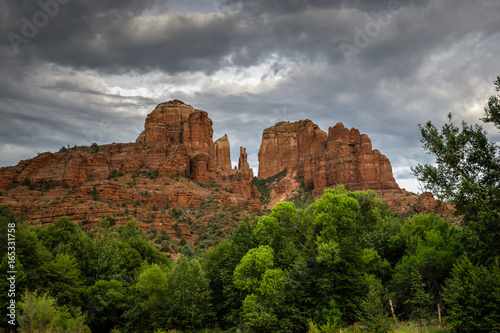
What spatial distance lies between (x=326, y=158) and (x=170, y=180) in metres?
73.8

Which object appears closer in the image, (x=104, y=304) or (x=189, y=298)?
(x=189, y=298)

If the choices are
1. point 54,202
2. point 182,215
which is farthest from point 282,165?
point 54,202

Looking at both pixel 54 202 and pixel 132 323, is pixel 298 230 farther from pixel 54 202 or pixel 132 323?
pixel 54 202

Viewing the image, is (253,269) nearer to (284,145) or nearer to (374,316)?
(374,316)

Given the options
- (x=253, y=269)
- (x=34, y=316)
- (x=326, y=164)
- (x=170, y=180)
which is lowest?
(x=34, y=316)

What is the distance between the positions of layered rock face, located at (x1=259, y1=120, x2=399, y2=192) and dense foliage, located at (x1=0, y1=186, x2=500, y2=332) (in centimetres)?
9429

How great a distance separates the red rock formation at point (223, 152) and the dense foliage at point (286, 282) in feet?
412

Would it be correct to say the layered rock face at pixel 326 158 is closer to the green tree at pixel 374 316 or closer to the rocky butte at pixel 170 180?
the rocky butte at pixel 170 180

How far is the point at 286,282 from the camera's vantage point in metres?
29.7

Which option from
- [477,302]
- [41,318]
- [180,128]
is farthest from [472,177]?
[180,128]

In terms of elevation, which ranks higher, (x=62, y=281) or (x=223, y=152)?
(x=223, y=152)

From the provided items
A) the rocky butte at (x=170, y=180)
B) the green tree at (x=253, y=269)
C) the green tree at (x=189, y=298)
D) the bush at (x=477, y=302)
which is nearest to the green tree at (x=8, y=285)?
the green tree at (x=189, y=298)

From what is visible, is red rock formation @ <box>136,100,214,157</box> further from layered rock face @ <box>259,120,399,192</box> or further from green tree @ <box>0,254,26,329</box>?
green tree @ <box>0,254,26,329</box>

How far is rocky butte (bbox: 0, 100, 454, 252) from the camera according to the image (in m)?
76.2
